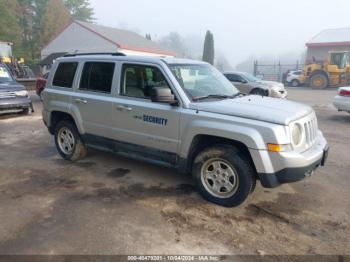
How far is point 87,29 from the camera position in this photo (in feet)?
96.9

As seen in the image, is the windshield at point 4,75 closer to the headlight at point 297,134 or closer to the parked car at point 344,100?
the headlight at point 297,134

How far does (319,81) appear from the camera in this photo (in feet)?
85.7

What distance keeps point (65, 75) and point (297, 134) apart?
13.7 ft

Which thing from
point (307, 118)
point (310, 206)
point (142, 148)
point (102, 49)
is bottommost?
point (310, 206)

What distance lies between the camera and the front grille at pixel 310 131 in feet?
13.1

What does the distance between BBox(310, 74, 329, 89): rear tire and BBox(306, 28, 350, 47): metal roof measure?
10550mm

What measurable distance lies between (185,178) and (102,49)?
83.7ft

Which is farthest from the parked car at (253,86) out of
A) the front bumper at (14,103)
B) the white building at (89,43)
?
the white building at (89,43)

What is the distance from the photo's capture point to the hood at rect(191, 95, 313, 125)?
3.68 meters

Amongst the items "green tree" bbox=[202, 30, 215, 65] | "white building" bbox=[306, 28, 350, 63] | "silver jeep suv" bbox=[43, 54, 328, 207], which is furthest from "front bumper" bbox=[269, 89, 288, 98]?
"green tree" bbox=[202, 30, 215, 65]

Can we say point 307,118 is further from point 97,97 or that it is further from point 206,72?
point 97,97

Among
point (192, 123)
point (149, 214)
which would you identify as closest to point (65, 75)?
point (192, 123)

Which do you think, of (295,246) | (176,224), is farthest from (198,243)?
(295,246)

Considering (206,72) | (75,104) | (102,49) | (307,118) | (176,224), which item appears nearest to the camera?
(176,224)
